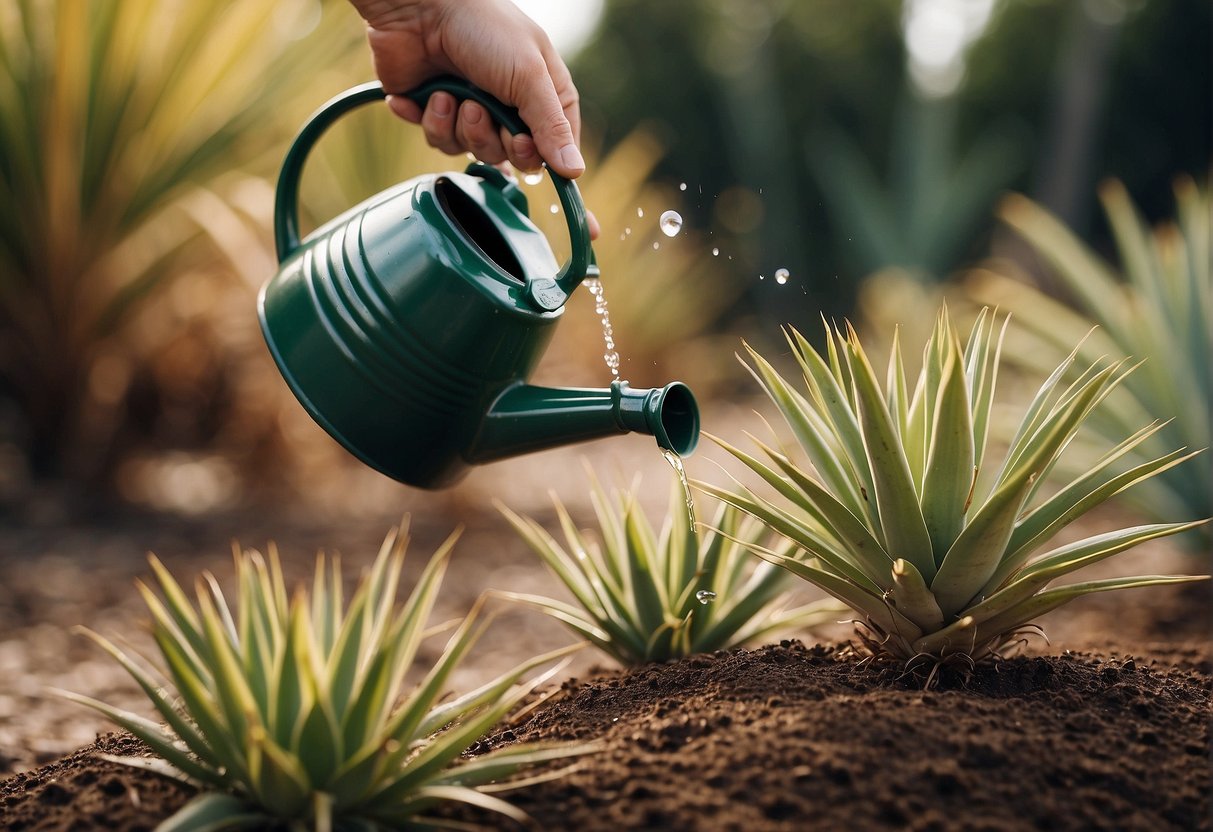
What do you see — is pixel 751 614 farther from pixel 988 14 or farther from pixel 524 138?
pixel 988 14

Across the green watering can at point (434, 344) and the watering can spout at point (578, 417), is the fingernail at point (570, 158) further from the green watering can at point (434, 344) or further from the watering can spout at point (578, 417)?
the watering can spout at point (578, 417)

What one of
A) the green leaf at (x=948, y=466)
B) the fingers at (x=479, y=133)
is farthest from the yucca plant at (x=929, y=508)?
the fingers at (x=479, y=133)

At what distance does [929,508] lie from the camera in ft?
5.28

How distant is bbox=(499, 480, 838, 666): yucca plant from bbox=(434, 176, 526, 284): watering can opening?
46cm

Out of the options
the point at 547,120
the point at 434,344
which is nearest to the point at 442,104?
the point at 547,120

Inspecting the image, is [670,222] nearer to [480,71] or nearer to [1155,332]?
[480,71]

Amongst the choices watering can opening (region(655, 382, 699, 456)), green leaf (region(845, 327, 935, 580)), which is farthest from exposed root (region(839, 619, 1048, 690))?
watering can opening (region(655, 382, 699, 456))

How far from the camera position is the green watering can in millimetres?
1576

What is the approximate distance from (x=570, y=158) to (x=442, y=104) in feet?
1.29

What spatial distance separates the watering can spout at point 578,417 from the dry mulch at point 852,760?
41cm

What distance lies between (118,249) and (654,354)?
3.56m

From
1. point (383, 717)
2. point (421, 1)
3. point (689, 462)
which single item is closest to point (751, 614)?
point (383, 717)

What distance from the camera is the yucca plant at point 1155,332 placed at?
3566 mm

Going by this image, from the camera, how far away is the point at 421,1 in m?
1.95
